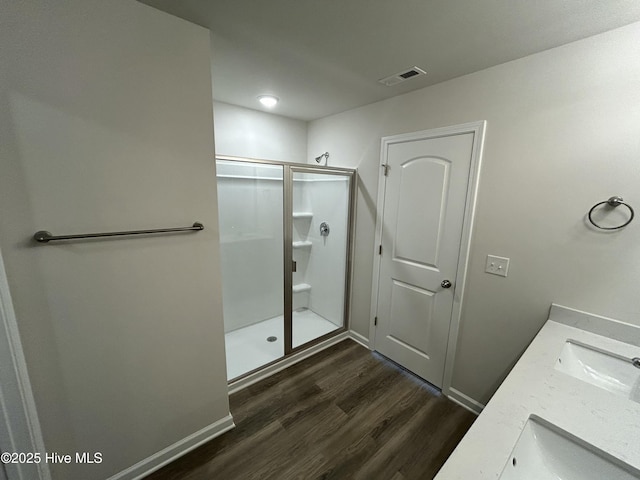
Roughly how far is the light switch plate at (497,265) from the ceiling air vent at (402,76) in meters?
1.36

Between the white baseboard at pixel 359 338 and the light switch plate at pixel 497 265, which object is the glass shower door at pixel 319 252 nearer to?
the white baseboard at pixel 359 338

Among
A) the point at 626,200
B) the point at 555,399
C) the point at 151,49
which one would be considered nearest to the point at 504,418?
the point at 555,399

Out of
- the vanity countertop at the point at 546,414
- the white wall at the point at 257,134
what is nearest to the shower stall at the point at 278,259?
the white wall at the point at 257,134

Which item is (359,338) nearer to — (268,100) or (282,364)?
(282,364)

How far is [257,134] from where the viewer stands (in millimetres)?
2734

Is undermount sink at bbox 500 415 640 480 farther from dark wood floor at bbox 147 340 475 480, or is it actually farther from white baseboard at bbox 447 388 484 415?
white baseboard at bbox 447 388 484 415

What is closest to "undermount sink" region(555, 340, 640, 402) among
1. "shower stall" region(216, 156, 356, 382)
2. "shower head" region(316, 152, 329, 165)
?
"shower stall" region(216, 156, 356, 382)

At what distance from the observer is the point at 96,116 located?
109 centimetres

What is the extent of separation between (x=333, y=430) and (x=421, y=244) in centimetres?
153

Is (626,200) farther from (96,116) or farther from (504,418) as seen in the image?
(96,116)

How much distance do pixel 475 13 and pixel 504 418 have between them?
66.0 inches

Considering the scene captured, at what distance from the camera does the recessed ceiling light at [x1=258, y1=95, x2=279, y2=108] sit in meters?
2.24

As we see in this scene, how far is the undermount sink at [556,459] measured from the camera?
2.40 feet

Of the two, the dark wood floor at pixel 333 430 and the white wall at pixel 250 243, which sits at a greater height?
the white wall at pixel 250 243
